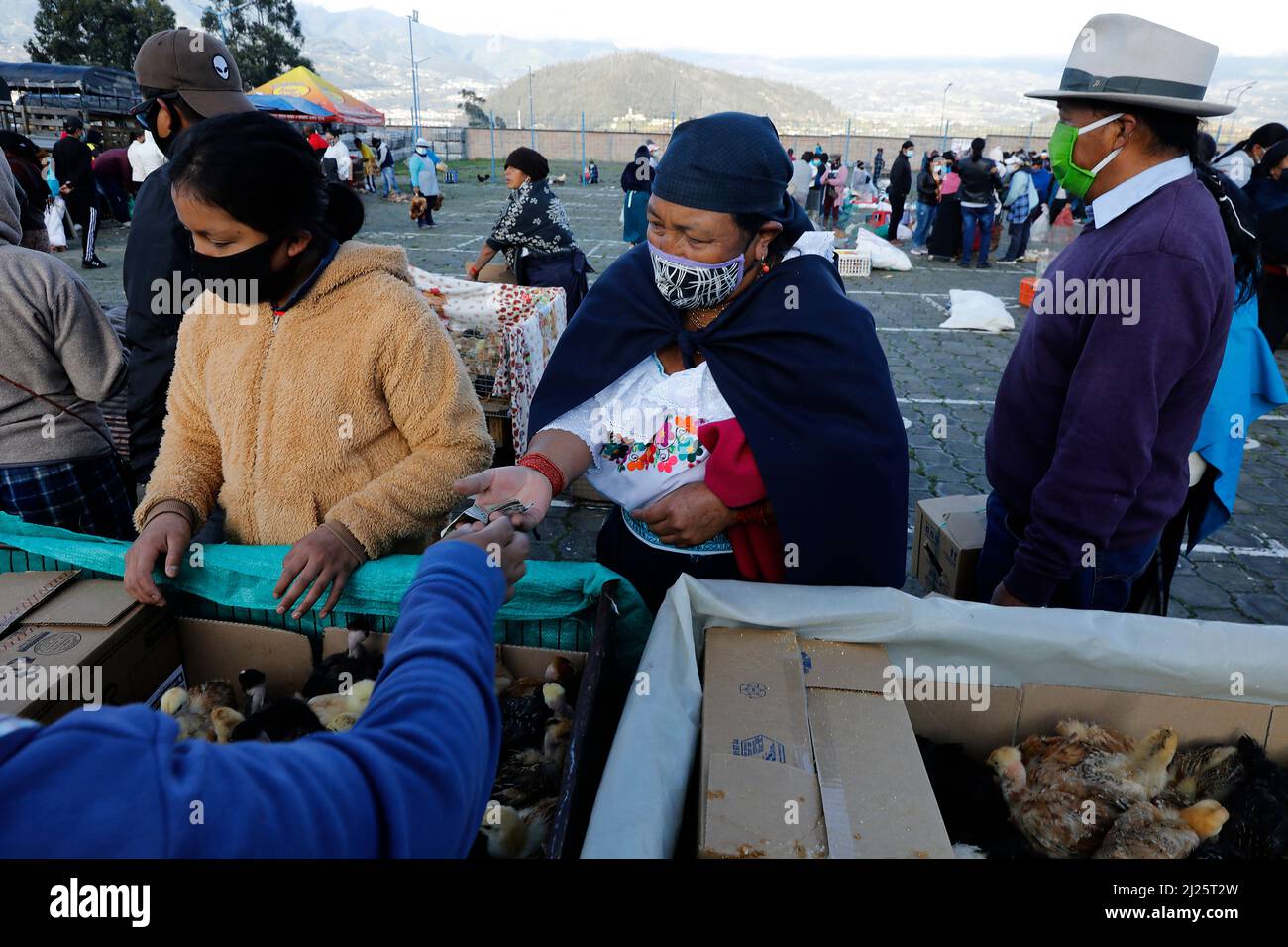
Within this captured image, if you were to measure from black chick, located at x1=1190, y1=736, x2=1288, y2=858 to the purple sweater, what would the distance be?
24.0 inches

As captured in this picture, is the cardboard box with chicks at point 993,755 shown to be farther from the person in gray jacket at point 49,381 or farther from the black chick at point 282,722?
the person in gray jacket at point 49,381

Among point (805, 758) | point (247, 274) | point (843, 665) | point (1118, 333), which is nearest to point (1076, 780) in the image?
point (843, 665)

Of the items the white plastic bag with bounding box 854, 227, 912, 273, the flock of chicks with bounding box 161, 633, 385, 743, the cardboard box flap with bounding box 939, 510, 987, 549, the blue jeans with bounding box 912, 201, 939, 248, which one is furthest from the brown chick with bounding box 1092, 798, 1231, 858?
the blue jeans with bounding box 912, 201, 939, 248

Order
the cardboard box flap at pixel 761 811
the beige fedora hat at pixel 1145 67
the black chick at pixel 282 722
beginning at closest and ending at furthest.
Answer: the cardboard box flap at pixel 761 811
the black chick at pixel 282 722
the beige fedora hat at pixel 1145 67

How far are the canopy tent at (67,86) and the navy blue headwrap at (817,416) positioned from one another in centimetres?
2883

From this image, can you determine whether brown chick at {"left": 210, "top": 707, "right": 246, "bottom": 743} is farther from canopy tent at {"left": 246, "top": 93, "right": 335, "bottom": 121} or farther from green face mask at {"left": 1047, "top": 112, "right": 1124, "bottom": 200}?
canopy tent at {"left": 246, "top": 93, "right": 335, "bottom": 121}

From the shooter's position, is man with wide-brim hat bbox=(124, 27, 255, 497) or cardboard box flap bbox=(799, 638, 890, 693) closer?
cardboard box flap bbox=(799, 638, 890, 693)

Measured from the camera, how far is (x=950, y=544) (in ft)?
9.78

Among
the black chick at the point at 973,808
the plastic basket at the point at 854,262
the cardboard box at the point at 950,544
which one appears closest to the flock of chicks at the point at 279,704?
the black chick at the point at 973,808

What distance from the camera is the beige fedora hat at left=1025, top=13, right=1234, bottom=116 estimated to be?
209 centimetres

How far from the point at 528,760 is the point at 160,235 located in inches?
87.1

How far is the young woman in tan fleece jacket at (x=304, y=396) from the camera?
1847 mm

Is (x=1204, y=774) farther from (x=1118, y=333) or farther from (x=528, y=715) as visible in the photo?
(x=528, y=715)
